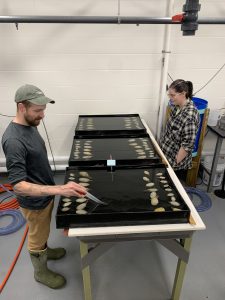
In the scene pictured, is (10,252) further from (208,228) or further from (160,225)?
(208,228)

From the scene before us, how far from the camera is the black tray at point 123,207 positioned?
1.22 m

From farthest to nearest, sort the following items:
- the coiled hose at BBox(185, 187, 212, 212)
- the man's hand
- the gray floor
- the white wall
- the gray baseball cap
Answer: the coiled hose at BBox(185, 187, 212, 212)
the white wall
the gray floor
the gray baseball cap
the man's hand

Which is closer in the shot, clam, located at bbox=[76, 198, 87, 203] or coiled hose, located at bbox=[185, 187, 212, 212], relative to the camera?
clam, located at bbox=[76, 198, 87, 203]

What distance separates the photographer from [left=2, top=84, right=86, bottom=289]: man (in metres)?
1.23

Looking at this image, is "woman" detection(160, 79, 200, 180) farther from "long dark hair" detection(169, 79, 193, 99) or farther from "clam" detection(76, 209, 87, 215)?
"clam" detection(76, 209, 87, 215)

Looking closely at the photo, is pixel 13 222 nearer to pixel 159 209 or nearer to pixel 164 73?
pixel 159 209

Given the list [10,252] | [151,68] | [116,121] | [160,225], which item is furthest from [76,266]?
[151,68]

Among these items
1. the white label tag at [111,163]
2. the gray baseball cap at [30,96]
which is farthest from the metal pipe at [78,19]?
the white label tag at [111,163]

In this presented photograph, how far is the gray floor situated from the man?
0.15 m

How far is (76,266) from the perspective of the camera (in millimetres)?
1925

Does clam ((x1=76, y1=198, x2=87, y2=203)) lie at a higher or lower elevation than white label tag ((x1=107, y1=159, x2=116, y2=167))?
lower

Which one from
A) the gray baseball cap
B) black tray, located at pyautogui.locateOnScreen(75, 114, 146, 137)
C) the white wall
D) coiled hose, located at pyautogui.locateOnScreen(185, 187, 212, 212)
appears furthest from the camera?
coiled hose, located at pyautogui.locateOnScreen(185, 187, 212, 212)

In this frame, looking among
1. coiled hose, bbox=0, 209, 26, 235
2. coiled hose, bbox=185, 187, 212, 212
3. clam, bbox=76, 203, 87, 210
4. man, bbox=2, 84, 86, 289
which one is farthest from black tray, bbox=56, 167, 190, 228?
coiled hose, bbox=185, 187, 212, 212

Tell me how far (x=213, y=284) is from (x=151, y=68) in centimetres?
208
